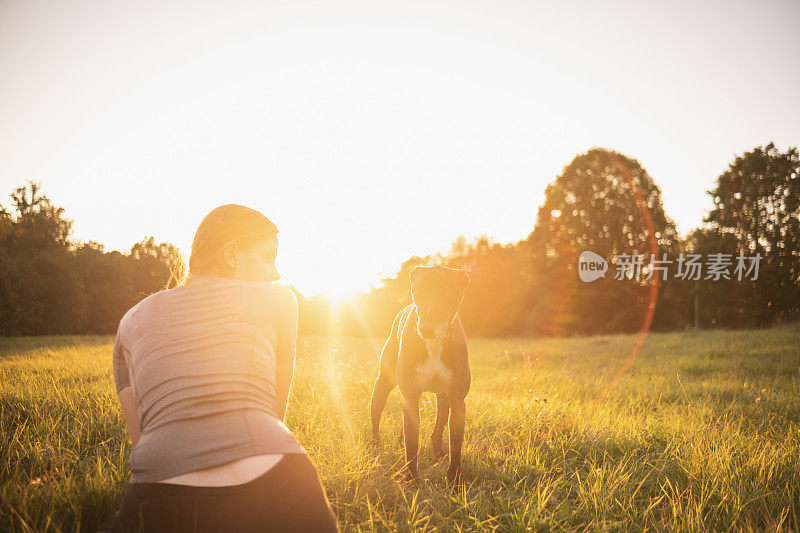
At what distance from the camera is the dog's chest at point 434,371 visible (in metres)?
3.87

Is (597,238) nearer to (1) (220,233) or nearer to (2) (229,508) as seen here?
(1) (220,233)

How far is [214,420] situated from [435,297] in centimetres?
223

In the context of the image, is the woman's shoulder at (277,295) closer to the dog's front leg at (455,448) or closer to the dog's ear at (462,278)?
the dog's ear at (462,278)

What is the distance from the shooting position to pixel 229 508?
5.01 feet

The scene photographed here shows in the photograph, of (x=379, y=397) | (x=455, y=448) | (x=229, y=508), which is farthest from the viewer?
(x=379, y=397)

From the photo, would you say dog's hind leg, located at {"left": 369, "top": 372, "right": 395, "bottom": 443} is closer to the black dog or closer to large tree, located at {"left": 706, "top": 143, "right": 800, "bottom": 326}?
the black dog

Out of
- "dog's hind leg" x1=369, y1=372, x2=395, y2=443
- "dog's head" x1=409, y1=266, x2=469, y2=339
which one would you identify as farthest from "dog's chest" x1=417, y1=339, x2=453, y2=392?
"dog's hind leg" x1=369, y1=372, x2=395, y2=443

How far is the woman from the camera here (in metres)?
1.55

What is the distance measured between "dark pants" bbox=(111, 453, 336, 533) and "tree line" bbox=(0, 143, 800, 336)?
951 inches

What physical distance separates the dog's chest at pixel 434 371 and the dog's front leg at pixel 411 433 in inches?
7.1

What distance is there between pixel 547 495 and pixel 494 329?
31.0m

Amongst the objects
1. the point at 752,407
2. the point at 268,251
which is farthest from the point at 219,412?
the point at 752,407

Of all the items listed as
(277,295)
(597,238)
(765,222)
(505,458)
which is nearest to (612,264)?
(597,238)

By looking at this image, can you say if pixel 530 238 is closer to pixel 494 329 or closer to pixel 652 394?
pixel 494 329
